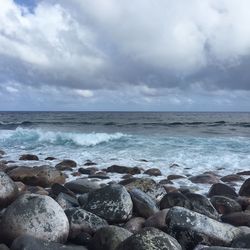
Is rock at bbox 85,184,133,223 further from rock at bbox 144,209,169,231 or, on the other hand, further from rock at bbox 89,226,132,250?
rock at bbox 89,226,132,250

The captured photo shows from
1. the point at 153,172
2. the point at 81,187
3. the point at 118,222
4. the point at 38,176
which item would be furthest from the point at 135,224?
the point at 153,172

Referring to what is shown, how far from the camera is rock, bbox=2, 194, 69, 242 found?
17.4 feet

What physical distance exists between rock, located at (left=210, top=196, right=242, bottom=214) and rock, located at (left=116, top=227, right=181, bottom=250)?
3.13 metres

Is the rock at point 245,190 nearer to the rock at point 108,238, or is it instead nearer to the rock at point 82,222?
the rock at point 82,222

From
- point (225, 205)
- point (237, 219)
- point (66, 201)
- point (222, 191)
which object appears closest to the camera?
point (237, 219)

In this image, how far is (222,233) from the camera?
226 inches

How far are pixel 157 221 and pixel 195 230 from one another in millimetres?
733

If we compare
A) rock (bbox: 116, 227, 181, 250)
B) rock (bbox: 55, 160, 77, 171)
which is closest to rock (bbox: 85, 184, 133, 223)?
rock (bbox: 116, 227, 181, 250)

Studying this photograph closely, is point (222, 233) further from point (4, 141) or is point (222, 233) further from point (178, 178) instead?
point (4, 141)

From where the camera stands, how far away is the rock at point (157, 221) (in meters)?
6.09

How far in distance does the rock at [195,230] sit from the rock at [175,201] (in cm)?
127

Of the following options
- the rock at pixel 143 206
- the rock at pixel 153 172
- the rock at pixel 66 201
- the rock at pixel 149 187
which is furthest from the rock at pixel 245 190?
the rock at pixel 66 201

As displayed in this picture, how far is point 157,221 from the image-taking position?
6.18 metres

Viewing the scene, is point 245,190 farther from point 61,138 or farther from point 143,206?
point 61,138
